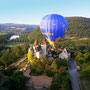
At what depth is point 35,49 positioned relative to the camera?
34938 millimetres

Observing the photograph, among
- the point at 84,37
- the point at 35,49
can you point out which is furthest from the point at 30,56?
the point at 84,37

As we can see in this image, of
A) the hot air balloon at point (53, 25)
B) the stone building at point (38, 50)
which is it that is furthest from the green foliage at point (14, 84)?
the hot air balloon at point (53, 25)

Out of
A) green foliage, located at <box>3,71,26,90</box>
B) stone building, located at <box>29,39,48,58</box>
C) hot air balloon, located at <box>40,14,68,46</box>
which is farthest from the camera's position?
stone building, located at <box>29,39,48,58</box>

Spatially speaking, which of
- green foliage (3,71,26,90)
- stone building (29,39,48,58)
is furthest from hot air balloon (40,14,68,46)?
green foliage (3,71,26,90)

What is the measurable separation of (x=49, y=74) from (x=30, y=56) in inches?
408

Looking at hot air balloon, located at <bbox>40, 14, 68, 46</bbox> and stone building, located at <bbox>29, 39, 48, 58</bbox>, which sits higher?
hot air balloon, located at <bbox>40, 14, 68, 46</bbox>

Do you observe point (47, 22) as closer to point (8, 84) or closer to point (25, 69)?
point (25, 69)

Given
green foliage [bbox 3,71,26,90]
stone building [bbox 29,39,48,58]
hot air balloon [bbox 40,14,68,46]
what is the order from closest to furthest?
green foliage [bbox 3,71,26,90]
hot air balloon [bbox 40,14,68,46]
stone building [bbox 29,39,48,58]

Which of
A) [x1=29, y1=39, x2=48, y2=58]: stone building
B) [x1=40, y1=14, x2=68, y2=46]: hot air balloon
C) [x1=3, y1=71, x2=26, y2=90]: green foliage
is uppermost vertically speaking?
[x1=40, y1=14, x2=68, y2=46]: hot air balloon

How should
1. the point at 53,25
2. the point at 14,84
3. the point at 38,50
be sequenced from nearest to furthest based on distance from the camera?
the point at 14,84
the point at 53,25
the point at 38,50

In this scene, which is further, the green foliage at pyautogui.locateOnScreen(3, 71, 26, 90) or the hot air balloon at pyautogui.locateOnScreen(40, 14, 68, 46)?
the hot air balloon at pyautogui.locateOnScreen(40, 14, 68, 46)

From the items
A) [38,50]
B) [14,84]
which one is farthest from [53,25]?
[14,84]

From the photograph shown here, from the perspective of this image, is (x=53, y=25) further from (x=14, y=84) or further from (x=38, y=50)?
(x=14, y=84)

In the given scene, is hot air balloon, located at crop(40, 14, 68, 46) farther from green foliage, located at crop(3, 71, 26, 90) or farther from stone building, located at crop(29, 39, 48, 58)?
green foliage, located at crop(3, 71, 26, 90)
